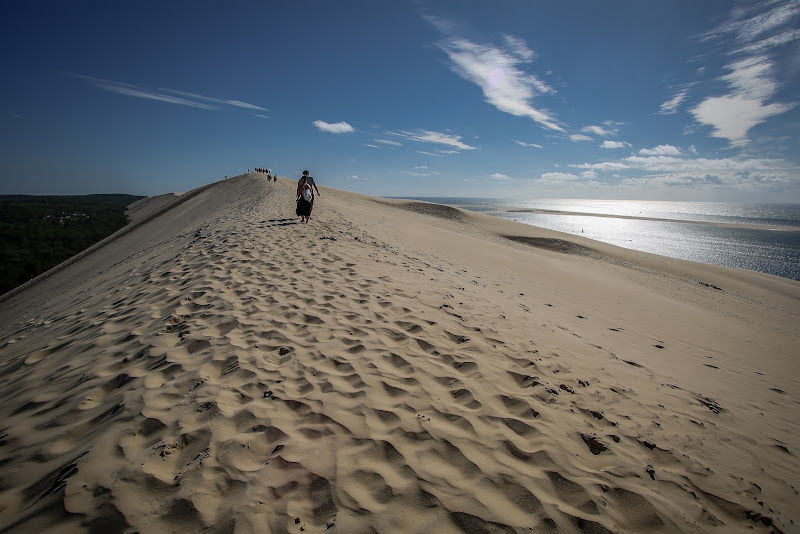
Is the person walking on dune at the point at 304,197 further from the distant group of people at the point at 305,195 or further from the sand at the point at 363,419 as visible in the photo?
the sand at the point at 363,419

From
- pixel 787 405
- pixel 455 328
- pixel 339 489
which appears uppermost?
pixel 455 328

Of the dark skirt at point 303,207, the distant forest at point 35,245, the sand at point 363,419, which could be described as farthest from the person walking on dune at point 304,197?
the distant forest at point 35,245

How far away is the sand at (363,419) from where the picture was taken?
76.7 inches

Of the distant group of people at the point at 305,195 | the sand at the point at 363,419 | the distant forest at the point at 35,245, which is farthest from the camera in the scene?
the distant forest at the point at 35,245

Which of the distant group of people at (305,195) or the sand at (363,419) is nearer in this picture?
the sand at (363,419)

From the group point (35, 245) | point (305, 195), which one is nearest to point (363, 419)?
point (305, 195)

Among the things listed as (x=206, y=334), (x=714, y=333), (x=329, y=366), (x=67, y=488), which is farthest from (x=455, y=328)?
(x=714, y=333)

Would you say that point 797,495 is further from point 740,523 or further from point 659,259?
point 659,259

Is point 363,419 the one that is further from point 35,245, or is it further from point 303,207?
point 35,245

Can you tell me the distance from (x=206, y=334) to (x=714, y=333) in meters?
10.8

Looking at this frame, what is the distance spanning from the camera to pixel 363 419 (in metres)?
2.60

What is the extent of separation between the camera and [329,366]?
331 cm

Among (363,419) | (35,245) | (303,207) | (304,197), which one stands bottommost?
(35,245)

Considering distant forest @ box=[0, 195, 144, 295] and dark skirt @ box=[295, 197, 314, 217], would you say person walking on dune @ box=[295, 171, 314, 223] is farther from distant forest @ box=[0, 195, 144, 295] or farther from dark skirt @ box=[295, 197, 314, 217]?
distant forest @ box=[0, 195, 144, 295]
